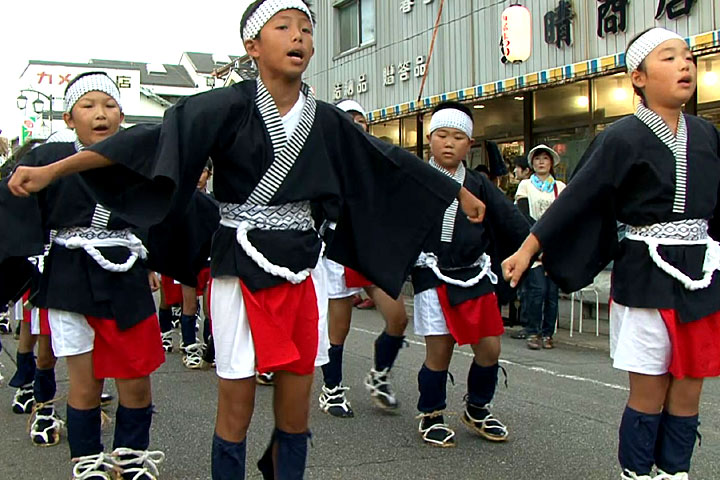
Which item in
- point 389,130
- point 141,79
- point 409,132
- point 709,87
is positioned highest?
point 141,79

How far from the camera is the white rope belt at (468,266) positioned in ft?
14.0

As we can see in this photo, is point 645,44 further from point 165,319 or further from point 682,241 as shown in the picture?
point 165,319

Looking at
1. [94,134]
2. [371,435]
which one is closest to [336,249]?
[94,134]

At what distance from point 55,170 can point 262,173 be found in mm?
703

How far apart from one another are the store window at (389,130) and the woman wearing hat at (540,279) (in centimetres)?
775

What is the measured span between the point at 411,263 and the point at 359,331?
585 centimetres

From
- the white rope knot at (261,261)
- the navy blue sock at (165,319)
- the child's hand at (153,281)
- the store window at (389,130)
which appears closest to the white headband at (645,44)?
the white rope knot at (261,261)

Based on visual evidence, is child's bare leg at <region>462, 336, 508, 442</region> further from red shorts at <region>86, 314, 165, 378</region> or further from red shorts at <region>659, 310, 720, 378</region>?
red shorts at <region>86, 314, 165, 378</region>

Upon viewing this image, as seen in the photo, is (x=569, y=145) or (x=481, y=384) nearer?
(x=481, y=384)

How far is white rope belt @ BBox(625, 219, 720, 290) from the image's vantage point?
297 centimetres

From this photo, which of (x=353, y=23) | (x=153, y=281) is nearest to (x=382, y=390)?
(x=153, y=281)

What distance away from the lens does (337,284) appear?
17.2 ft

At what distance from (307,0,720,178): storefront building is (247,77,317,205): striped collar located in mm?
6832

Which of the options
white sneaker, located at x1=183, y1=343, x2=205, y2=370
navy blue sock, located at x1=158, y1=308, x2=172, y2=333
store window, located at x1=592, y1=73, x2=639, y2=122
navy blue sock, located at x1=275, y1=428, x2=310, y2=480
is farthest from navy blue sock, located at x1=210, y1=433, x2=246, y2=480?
store window, located at x1=592, y1=73, x2=639, y2=122
